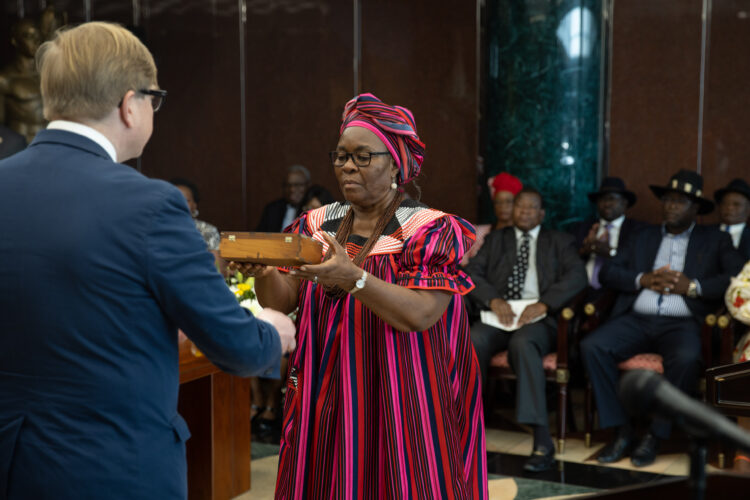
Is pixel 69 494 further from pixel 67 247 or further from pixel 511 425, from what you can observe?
pixel 511 425

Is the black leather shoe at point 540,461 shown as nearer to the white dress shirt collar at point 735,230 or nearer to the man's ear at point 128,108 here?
the white dress shirt collar at point 735,230

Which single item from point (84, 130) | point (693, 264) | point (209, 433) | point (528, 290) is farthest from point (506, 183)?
point (84, 130)

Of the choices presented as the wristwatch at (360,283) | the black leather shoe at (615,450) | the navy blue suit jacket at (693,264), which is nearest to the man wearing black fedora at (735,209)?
the navy blue suit jacket at (693,264)

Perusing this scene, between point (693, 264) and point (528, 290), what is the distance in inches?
41.4

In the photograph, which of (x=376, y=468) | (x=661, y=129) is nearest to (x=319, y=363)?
(x=376, y=468)

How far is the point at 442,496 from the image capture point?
2.18 metres

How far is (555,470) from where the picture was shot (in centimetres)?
459

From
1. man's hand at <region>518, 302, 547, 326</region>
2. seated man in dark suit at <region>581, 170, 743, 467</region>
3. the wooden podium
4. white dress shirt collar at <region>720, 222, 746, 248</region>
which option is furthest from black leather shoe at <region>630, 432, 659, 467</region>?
the wooden podium

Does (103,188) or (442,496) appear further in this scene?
(442,496)

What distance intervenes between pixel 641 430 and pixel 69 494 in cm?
436

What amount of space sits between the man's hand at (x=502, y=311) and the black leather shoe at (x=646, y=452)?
108 cm

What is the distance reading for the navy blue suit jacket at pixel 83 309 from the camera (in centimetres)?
136

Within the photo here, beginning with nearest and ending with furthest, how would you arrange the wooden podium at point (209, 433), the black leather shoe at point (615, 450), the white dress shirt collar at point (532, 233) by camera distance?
the wooden podium at point (209, 433) < the black leather shoe at point (615, 450) < the white dress shirt collar at point (532, 233)

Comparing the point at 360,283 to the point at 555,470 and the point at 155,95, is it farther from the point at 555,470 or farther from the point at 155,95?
the point at 555,470
